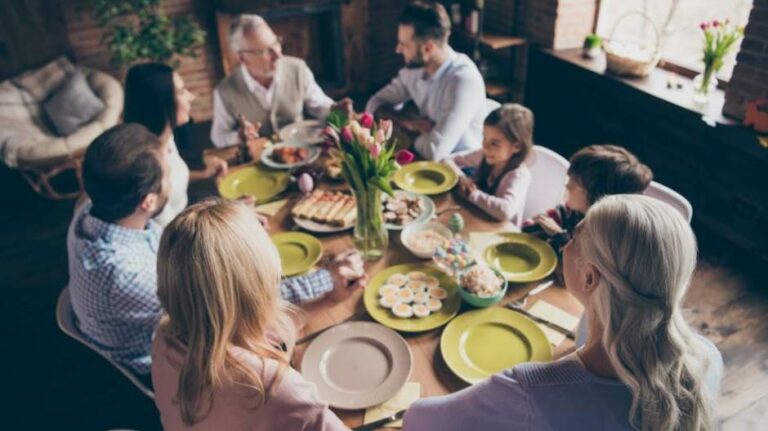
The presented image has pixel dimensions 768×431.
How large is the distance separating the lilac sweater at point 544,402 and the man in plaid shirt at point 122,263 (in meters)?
0.65

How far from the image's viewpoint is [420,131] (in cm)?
299

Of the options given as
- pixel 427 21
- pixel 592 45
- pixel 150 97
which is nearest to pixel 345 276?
pixel 150 97

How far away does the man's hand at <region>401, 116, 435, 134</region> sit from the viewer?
2.99 metres

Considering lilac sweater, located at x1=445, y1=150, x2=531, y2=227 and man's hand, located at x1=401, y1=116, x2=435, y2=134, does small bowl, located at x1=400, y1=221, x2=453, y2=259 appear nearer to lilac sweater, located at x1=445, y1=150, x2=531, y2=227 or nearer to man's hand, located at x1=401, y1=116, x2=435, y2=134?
lilac sweater, located at x1=445, y1=150, x2=531, y2=227

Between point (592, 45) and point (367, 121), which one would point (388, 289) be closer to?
point (367, 121)

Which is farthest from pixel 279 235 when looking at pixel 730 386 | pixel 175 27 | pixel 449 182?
pixel 175 27

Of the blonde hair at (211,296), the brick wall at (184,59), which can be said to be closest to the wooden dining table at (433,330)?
the blonde hair at (211,296)

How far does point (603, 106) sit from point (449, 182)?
2.07 metres

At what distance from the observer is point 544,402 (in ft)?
3.41

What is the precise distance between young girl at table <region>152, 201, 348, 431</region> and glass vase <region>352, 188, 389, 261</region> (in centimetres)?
65

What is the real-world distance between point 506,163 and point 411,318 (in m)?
0.99

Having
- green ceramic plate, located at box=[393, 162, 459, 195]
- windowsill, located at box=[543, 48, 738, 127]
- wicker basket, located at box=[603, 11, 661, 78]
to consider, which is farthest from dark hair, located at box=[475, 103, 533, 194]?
wicker basket, located at box=[603, 11, 661, 78]

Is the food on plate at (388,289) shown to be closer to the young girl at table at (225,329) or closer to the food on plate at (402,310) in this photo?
the food on plate at (402,310)

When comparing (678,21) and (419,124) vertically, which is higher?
(678,21)
